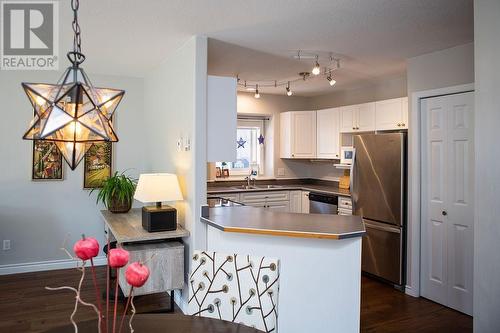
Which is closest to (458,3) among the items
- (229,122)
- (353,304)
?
(229,122)

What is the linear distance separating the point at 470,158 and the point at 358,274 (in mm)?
1655

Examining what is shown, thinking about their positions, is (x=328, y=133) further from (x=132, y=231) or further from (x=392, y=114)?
(x=132, y=231)

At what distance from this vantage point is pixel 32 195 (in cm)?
468

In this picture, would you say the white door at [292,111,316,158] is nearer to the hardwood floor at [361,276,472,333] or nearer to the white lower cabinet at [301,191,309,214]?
the white lower cabinet at [301,191,309,214]

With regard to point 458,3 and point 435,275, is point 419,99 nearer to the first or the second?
point 458,3

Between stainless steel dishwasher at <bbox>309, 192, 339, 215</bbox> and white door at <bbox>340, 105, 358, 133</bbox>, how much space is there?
0.96 metres

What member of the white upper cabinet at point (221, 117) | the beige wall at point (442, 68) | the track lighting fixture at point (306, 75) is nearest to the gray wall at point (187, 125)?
the white upper cabinet at point (221, 117)

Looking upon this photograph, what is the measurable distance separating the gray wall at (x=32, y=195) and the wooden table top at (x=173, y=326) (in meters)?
3.51

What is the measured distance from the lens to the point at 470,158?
353 cm

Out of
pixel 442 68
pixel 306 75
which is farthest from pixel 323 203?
pixel 442 68

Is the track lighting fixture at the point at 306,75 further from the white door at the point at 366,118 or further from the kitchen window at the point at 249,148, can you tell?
the kitchen window at the point at 249,148

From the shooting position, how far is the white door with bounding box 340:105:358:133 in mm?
5348

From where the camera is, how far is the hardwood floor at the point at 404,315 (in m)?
3.27

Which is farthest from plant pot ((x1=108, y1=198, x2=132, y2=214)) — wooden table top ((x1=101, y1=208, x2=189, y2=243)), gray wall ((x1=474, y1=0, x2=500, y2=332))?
gray wall ((x1=474, y1=0, x2=500, y2=332))
